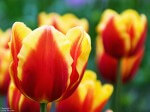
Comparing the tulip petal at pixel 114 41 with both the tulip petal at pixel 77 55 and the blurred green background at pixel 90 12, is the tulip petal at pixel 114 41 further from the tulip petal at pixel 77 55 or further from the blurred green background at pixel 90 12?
the blurred green background at pixel 90 12

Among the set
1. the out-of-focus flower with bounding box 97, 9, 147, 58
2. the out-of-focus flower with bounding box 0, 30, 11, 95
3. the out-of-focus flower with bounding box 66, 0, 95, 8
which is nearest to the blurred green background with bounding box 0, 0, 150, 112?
the out-of-focus flower with bounding box 66, 0, 95, 8

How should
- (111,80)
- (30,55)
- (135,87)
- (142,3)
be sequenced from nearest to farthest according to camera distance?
(30,55), (111,80), (135,87), (142,3)

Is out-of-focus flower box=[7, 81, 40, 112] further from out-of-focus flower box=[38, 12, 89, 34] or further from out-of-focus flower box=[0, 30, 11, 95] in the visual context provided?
out-of-focus flower box=[38, 12, 89, 34]

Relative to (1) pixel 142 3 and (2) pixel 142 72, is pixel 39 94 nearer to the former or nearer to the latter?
(2) pixel 142 72

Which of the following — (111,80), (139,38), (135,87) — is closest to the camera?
(139,38)

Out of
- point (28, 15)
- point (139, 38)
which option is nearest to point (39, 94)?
point (139, 38)
